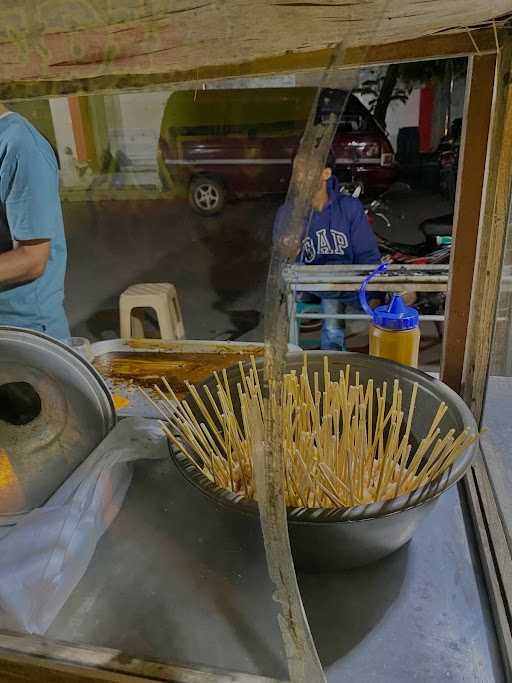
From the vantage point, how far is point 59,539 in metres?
0.66

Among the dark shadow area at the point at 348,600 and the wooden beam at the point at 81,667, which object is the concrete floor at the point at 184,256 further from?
the wooden beam at the point at 81,667

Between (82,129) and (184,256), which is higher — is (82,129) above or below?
above

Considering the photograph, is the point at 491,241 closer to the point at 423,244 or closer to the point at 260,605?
the point at 260,605

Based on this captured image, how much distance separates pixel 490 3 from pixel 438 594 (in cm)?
61

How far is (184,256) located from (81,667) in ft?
11.0

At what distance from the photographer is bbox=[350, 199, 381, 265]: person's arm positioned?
76.5 inches

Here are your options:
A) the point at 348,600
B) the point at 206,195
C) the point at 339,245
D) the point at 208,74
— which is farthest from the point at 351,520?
the point at 206,195

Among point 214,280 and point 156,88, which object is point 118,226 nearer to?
point 214,280

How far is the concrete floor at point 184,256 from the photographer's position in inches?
65.5

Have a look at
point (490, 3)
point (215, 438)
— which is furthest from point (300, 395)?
point (490, 3)

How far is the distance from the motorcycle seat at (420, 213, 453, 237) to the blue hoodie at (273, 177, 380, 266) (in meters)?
1.12

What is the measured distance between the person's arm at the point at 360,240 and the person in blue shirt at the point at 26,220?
1130mm

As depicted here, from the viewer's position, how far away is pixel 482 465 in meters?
0.85

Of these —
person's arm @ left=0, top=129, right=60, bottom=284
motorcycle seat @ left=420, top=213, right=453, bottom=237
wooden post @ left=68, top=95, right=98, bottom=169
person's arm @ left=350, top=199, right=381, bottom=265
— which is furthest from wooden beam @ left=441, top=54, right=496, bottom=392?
motorcycle seat @ left=420, top=213, right=453, bottom=237
